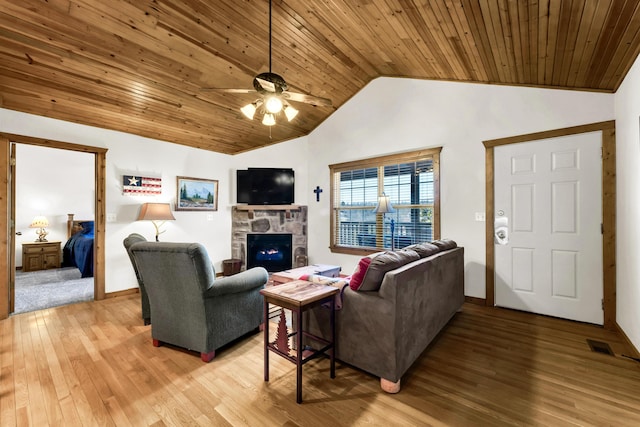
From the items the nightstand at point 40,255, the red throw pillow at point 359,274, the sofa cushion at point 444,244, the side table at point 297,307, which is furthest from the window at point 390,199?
the nightstand at point 40,255

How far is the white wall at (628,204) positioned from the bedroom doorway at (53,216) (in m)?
6.82

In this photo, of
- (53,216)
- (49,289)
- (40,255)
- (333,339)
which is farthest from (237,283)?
(53,216)

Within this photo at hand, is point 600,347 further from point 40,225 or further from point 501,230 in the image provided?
point 40,225

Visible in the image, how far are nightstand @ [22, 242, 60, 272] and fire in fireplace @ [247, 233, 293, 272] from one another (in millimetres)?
4274

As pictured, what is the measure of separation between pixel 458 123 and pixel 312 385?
3575 mm

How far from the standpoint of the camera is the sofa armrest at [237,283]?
2229mm

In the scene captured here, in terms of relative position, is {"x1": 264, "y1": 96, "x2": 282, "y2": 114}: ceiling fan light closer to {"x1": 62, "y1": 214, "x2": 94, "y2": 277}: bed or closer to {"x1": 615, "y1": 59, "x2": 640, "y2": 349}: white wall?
{"x1": 615, "y1": 59, "x2": 640, "y2": 349}: white wall

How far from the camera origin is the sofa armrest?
7.31ft

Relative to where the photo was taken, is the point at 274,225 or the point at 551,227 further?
the point at 274,225

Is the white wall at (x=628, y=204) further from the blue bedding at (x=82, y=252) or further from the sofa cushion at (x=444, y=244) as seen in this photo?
the blue bedding at (x=82, y=252)

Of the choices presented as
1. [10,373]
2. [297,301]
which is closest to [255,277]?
[297,301]

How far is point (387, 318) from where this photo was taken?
71.7 inches

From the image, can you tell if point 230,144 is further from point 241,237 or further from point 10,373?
point 10,373

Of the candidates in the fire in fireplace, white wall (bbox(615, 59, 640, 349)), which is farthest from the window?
white wall (bbox(615, 59, 640, 349))
